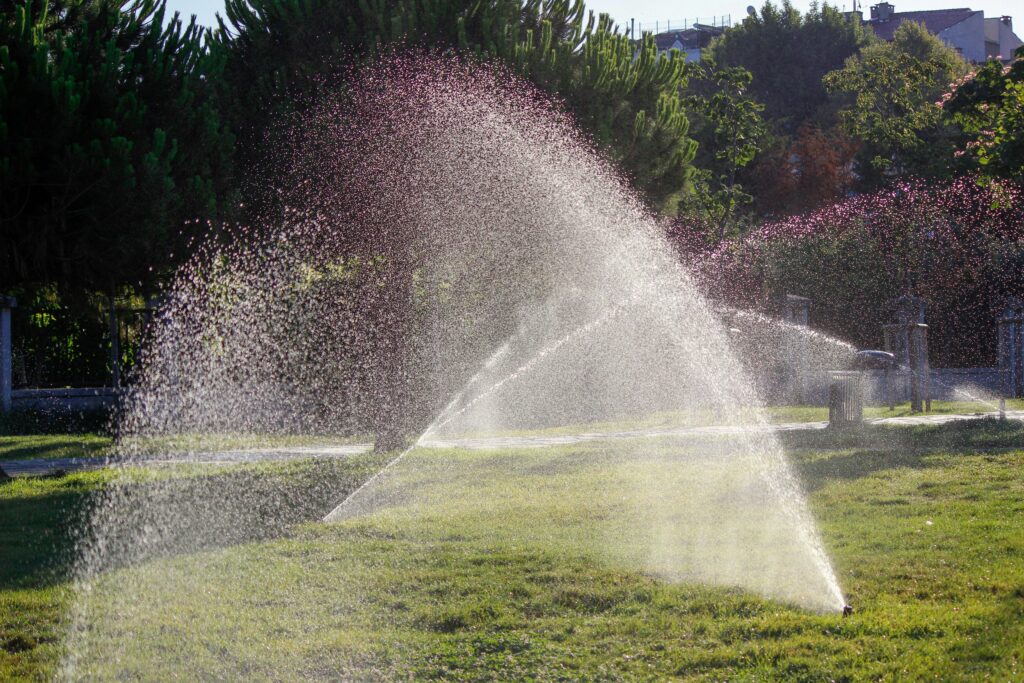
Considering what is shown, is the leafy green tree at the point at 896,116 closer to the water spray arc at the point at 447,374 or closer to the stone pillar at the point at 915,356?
the stone pillar at the point at 915,356

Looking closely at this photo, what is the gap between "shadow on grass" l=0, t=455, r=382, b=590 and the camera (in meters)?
7.35

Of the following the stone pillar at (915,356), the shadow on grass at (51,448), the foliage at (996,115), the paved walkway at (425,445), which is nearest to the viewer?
the paved walkway at (425,445)

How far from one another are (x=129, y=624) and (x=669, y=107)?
12311mm

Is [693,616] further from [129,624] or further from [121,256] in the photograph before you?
[121,256]

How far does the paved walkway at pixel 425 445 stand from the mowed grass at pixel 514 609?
3.95 meters

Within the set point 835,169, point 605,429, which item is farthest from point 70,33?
point 835,169

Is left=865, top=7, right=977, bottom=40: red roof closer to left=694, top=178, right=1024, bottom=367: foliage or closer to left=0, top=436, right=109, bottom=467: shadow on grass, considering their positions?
left=694, top=178, right=1024, bottom=367: foliage

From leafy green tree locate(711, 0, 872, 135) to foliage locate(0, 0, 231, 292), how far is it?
149 ft

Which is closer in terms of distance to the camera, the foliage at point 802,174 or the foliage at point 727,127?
the foliage at point 727,127

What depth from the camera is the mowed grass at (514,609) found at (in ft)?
15.6

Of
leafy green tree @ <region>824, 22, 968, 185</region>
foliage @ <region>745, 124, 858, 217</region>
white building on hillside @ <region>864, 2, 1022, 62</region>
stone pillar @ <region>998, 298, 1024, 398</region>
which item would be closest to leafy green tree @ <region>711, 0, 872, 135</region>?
white building on hillside @ <region>864, 2, 1022, 62</region>

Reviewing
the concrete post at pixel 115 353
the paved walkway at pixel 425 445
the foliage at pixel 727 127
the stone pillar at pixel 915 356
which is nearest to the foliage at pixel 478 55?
the paved walkway at pixel 425 445

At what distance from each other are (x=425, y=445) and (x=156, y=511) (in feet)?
17.9

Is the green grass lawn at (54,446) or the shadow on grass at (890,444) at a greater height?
the green grass lawn at (54,446)
